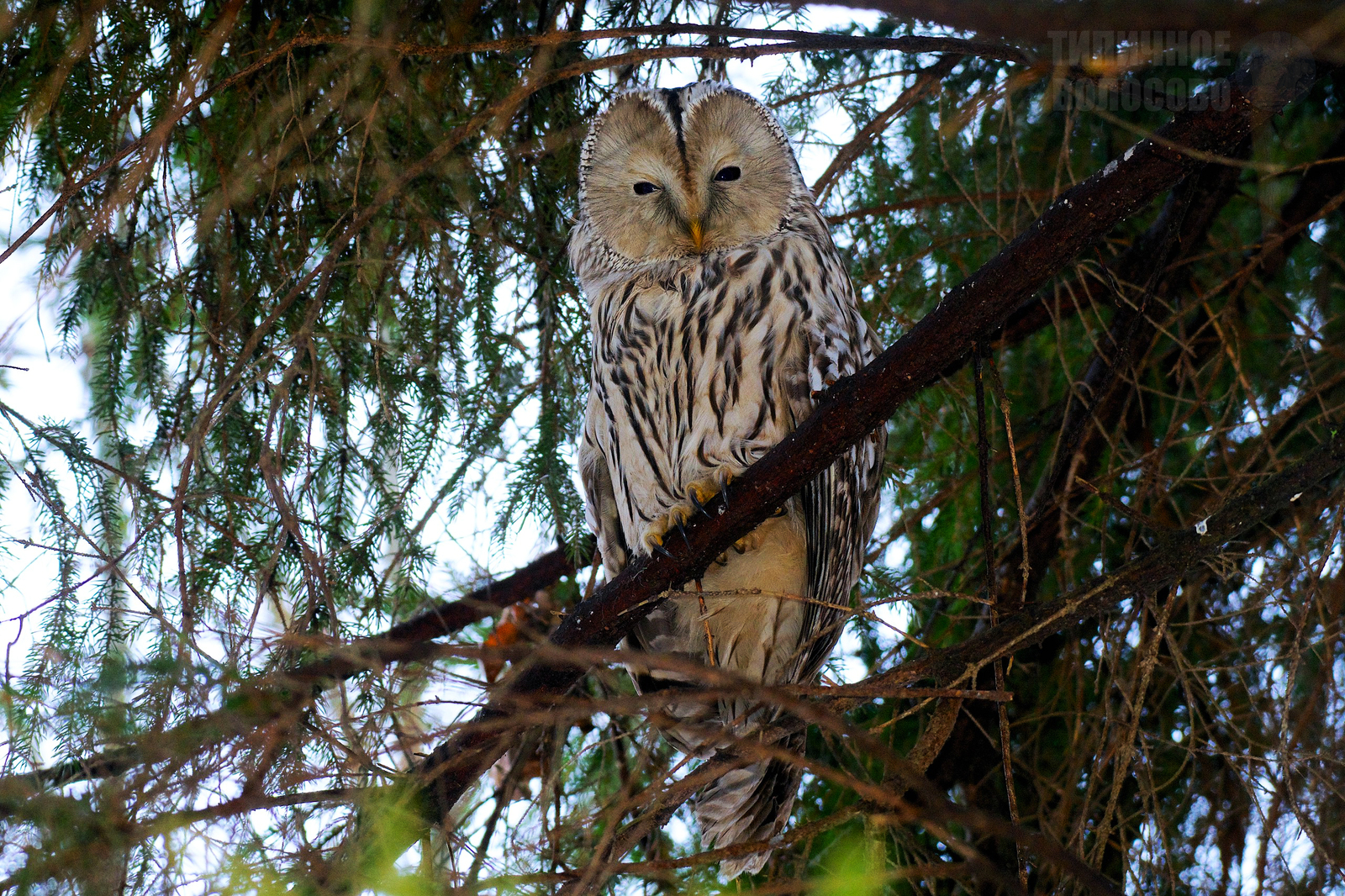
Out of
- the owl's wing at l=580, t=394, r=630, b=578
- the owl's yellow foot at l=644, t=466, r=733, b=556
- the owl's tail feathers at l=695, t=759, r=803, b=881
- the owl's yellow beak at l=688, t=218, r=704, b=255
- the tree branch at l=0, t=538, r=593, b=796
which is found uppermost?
the owl's yellow beak at l=688, t=218, r=704, b=255

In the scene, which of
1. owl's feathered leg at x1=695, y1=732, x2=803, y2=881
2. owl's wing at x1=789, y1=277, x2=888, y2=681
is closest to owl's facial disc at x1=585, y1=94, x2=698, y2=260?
owl's wing at x1=789, y1=277, x2=888, y2=681

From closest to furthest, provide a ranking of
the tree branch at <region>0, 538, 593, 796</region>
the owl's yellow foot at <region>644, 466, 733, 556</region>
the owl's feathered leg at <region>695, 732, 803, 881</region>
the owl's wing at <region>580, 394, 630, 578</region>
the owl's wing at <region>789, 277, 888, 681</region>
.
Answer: the tree branch at <region>0, 538, 593, 796</region> → the owl's yellow foot at <region>644, 466, 733, 556</region> → the owl's wing at <region>789, 277, 888, 681</region> → the owl's feathered leg at <region>695, 732, 803, 881</region> → the owl's wing at <region>580, 394, 630, 578</region>

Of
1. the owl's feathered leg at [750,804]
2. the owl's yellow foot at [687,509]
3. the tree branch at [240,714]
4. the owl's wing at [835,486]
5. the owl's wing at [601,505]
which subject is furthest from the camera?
the owl's wing at [601,505]

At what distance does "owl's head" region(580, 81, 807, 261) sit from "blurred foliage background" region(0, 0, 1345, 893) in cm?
14

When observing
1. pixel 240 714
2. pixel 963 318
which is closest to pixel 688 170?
pixel 963 318

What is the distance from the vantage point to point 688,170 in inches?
109

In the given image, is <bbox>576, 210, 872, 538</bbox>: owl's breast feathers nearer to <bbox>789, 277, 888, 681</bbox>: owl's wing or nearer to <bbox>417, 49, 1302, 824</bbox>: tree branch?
<bbox>789, 277, 888, 681</bbox>: owl's wing

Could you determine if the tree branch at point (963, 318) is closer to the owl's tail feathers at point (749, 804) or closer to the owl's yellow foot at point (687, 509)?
the owl's yellow foot at point (687, 509)

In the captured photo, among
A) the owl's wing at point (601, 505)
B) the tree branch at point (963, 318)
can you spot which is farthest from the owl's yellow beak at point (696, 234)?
the tree branch at point (963, 318)

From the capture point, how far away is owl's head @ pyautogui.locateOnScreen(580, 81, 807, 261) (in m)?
2.74

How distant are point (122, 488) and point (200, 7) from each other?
1.18 m

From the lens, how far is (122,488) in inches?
94.3

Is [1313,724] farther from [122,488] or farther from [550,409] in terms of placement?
[122,488]

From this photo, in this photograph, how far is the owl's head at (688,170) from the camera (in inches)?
108
